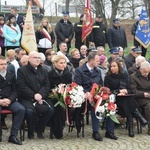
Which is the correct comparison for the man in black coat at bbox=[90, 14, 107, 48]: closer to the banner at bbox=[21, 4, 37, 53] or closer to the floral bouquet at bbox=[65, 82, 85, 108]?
the banner at bbox=[21, 4, 37, 53]

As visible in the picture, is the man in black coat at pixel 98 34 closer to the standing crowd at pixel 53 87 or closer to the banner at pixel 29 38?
the banner at pixel 29 38

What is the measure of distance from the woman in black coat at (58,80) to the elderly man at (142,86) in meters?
1.40

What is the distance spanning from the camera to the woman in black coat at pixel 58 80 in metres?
9.05

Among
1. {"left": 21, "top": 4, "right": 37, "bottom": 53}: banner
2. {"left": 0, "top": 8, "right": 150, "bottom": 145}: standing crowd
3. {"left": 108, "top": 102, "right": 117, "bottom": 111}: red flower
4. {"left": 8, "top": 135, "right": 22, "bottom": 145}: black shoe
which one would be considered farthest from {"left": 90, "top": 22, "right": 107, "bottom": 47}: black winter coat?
{"left": 8, "top": 135, "right": 22, "bottom": 145}: black shoe

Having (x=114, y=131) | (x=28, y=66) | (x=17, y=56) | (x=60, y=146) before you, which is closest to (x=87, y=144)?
(x=60, y=146)

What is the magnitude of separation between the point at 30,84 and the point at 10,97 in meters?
0.47

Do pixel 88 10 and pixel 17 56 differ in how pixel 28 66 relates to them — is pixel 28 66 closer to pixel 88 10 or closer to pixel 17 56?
pixel 17 56

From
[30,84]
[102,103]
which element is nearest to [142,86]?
[102,103]

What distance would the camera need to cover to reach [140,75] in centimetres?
986

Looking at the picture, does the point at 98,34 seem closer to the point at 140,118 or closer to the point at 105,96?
the point at 140,118

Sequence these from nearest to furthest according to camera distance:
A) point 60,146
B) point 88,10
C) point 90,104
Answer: point 60,146 → point 90,104 → point 88,10

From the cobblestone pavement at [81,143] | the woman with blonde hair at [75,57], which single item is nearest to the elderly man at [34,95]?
the cobblestone pavement at [81,143]

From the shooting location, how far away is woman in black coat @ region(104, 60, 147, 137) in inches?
370

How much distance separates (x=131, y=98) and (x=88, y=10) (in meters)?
6.01
